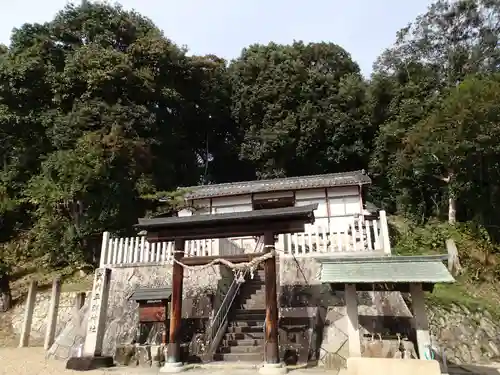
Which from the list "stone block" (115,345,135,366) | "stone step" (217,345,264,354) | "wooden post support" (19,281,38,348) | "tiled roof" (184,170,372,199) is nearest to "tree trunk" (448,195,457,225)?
"tiled roof" (184,170,372,199)

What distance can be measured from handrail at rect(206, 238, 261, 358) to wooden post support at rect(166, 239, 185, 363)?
43.2 inches

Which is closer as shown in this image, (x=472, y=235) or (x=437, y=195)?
(x=472, y=235)

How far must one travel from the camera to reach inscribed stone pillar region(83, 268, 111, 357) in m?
11.0

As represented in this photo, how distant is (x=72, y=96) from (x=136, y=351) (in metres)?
18.3

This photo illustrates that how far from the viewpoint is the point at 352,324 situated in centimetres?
839

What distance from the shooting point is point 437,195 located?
80.5 feet

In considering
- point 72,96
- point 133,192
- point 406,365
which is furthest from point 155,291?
point 72,96

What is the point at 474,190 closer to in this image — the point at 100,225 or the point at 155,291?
the point at 155,291

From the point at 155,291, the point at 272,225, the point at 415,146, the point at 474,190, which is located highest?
the point at 415,146

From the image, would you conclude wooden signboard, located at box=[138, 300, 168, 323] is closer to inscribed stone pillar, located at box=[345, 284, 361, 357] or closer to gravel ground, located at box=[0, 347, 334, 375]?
gravel ground, located at box=[0, 347, 334, 375]

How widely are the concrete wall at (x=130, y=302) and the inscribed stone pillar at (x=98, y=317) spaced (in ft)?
3.39

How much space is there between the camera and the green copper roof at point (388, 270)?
8.12m

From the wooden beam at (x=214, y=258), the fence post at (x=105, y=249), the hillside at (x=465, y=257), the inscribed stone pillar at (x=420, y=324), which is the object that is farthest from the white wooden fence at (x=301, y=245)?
the hillside at (x=465, y=257)

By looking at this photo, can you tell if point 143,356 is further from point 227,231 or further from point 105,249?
point 105,249
